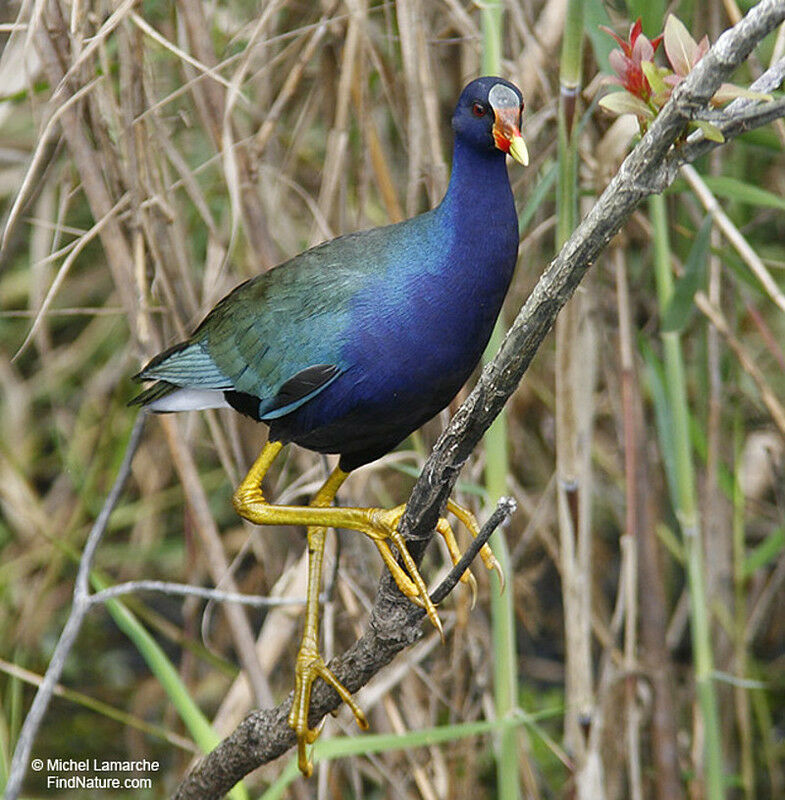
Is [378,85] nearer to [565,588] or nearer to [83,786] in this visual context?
[565,588]

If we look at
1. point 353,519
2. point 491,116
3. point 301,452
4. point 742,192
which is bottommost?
point 301,452

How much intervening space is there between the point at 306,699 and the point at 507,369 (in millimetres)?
661

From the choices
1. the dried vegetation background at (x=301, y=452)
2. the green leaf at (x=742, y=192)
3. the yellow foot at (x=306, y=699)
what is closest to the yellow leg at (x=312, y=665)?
the yellow foot at (x=306, y=699)

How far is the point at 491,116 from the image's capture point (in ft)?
4.54

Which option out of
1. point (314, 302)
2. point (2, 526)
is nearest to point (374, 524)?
point (314, 302)

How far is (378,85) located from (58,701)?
1.81 m

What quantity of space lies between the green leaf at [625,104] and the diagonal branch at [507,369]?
0.15 ft

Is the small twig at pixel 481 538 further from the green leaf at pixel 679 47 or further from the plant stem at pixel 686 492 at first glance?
the plant stem at pixel 686 492

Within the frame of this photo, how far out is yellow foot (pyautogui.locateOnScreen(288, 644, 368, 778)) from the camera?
4.64 feet

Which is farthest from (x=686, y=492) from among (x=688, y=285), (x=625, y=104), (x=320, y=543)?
(x=625, y=104)

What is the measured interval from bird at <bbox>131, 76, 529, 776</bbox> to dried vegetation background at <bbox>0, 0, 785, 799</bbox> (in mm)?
149

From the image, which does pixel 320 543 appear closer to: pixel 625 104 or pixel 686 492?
pixel 686 492

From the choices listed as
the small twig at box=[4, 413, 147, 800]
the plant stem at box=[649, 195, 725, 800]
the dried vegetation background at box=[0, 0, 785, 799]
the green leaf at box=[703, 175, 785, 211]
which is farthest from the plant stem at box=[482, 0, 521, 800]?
the small twig at box=[4, 413, 147, 800]

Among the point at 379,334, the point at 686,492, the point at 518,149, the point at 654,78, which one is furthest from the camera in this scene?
the point at 686,492
